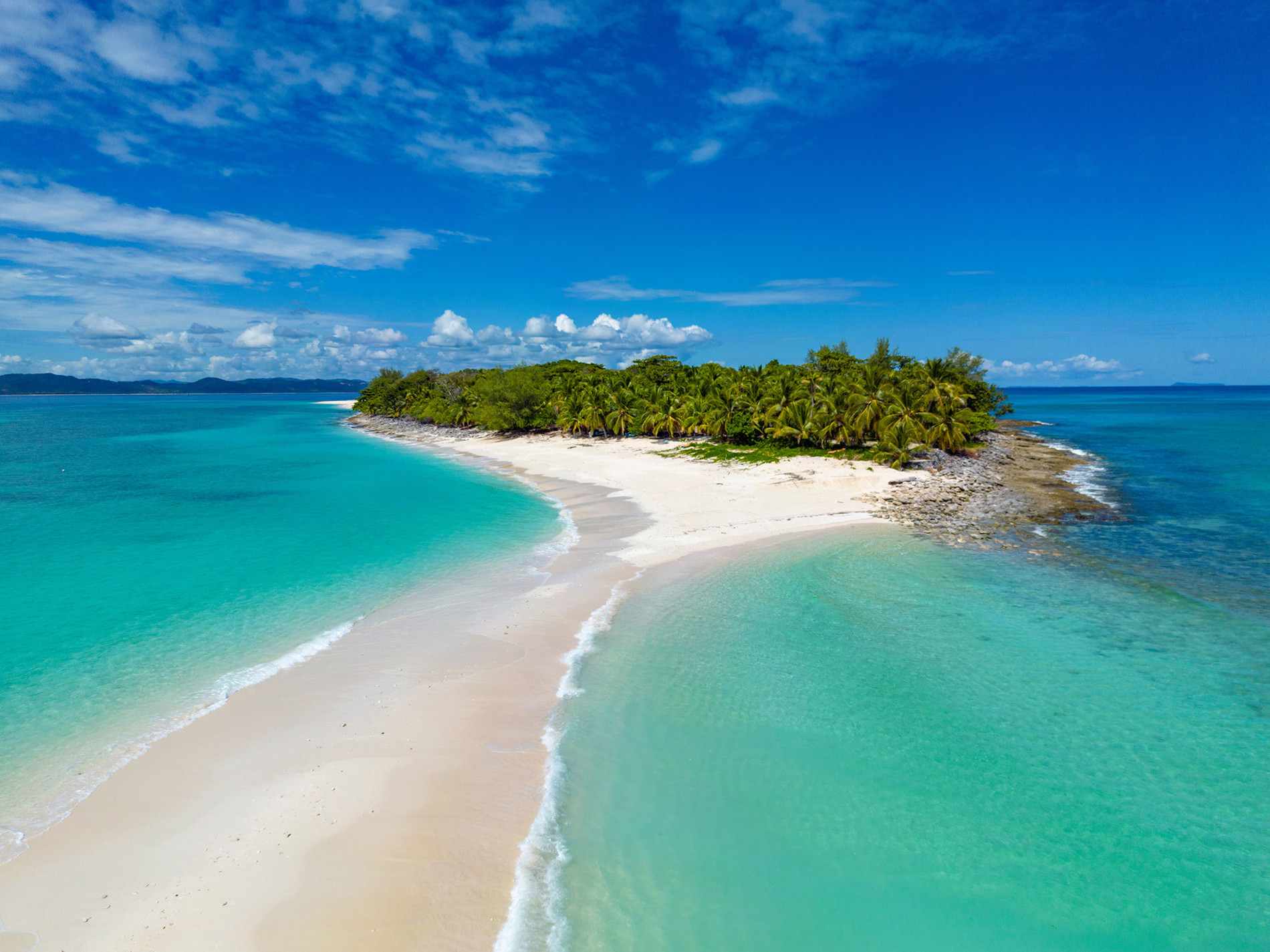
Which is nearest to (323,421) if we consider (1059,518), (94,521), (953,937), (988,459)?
(94,521)

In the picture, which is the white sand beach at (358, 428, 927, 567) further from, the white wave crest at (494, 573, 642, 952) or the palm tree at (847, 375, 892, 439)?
the white wave crest at (494, 573, 642, 952)

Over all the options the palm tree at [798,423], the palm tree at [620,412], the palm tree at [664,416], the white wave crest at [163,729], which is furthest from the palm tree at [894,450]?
the white wave crest at [163,729]

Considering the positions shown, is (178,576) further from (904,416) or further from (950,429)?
(950,429)

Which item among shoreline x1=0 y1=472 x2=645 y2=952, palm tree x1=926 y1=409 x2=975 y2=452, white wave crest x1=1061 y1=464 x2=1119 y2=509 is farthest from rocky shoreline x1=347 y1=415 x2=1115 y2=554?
shoreline x1=0 y1=472 x2=645 y2=952

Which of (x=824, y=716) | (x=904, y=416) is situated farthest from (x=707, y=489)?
(x=824, y=716)

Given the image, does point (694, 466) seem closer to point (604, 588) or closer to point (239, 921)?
point (604, 588)

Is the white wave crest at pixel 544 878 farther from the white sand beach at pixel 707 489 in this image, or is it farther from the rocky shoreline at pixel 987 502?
the rocky shoreline at pixel 987 502
